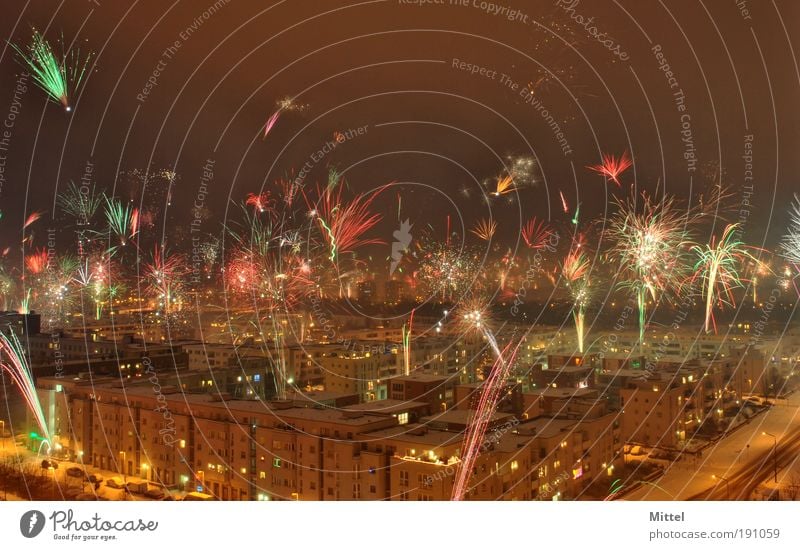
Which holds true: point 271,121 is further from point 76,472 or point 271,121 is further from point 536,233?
point 76,472

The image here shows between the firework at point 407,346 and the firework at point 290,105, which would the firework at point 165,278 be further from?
the firework at point 407,346

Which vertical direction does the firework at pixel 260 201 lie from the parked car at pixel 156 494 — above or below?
above

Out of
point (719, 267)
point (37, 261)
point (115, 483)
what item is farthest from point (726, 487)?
point (37, 261)

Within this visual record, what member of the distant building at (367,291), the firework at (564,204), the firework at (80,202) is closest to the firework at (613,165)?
the firework at (564,204)

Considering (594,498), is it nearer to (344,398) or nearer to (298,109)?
(344,398)

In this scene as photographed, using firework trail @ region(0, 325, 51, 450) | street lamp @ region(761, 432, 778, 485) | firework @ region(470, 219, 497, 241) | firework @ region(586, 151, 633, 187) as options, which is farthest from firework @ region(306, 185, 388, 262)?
street lamp @ region(761, 432, 778, 485)
